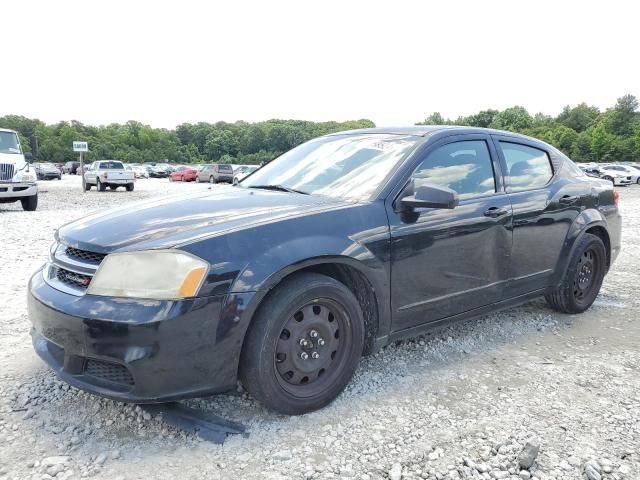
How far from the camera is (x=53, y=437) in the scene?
2.41 meters

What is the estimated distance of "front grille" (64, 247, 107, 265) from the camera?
2.43m

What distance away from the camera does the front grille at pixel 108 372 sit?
227cm

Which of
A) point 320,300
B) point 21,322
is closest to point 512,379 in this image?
point 320,300

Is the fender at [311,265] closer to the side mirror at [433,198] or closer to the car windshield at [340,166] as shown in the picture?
the side mirror at [433,198]

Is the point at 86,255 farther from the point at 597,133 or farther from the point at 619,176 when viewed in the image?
the point at 597,133

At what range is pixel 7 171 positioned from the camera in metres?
11.7

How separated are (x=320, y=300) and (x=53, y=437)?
145 centimetres

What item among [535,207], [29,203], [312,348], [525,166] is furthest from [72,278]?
[29,203]

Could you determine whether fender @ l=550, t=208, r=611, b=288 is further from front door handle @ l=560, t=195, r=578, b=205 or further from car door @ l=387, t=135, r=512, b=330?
car door @ l=387, t=135, r=512, b=330

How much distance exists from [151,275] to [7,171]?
11615 millimetres

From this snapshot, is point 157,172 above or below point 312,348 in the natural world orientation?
above

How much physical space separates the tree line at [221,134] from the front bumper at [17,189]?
6962cm

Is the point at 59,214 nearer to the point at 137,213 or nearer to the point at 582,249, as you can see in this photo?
the point at 137,213

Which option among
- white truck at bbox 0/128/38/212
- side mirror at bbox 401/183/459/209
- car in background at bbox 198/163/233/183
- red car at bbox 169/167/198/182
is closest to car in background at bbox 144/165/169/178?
red car at bbox 169/167/198/182
